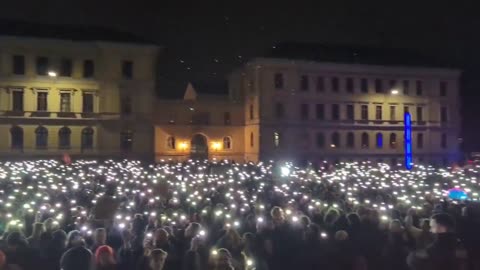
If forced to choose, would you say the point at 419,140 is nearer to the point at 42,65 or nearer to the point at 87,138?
the point at 87,138

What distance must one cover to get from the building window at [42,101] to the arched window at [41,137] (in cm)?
161

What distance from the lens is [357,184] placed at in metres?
24.3

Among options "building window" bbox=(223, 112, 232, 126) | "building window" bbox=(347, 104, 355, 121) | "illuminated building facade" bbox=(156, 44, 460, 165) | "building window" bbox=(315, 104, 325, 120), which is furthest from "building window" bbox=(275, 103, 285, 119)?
"building window" bbox=(347, 104, 355, 121)

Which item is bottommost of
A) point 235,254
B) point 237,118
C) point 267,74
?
point 235,254

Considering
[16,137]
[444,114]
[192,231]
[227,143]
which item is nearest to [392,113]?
[444,114]

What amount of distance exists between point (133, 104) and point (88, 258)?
45417mm

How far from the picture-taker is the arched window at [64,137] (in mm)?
51375

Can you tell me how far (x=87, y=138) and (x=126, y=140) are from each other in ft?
10.8

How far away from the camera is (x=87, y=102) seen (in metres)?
52.3

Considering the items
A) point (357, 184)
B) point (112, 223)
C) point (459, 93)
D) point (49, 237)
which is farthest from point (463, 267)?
point (459, 93)

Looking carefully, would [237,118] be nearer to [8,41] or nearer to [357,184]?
[8,41]

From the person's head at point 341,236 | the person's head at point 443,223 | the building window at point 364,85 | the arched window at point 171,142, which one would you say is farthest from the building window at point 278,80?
the person's head at point 443,223

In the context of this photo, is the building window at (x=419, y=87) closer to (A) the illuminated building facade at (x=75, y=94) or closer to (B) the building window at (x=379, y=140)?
(B) the building window at (x=379, y=140)

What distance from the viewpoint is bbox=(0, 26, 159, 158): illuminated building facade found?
50.0 metres
